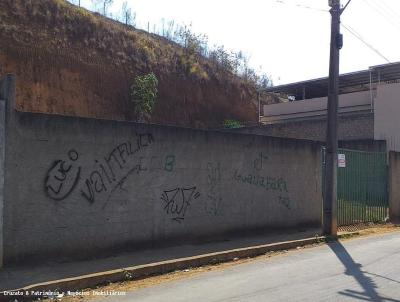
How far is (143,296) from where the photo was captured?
702cm

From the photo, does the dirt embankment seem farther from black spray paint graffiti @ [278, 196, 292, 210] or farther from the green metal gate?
black spray paint graffiti @ [278, 196, 292, 210]

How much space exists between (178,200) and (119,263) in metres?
2.56

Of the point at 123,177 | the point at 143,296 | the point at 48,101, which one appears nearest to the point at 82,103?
the point at 48,101

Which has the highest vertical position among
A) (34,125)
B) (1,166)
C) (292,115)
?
(292,115)

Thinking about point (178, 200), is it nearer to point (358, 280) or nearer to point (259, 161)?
point (259, 161)

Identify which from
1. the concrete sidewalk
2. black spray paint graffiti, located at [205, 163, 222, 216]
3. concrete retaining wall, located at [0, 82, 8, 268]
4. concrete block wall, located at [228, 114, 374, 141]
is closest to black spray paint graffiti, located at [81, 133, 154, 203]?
the concrete sidewalk

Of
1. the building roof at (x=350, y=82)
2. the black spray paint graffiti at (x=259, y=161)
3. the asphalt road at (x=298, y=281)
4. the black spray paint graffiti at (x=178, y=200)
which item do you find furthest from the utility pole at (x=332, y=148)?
the building roof at (x=350, y=82)

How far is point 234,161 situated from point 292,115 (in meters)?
26.3

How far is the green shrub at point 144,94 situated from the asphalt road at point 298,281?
32.0 metres

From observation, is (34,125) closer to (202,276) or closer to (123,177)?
(123,177)

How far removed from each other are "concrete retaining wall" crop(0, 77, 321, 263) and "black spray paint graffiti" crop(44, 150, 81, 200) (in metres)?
Result: 0.02

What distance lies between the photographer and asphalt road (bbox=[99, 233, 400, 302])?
6824 mm

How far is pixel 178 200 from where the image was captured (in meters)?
11.0

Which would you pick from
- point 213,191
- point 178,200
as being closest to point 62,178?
point 178,200
